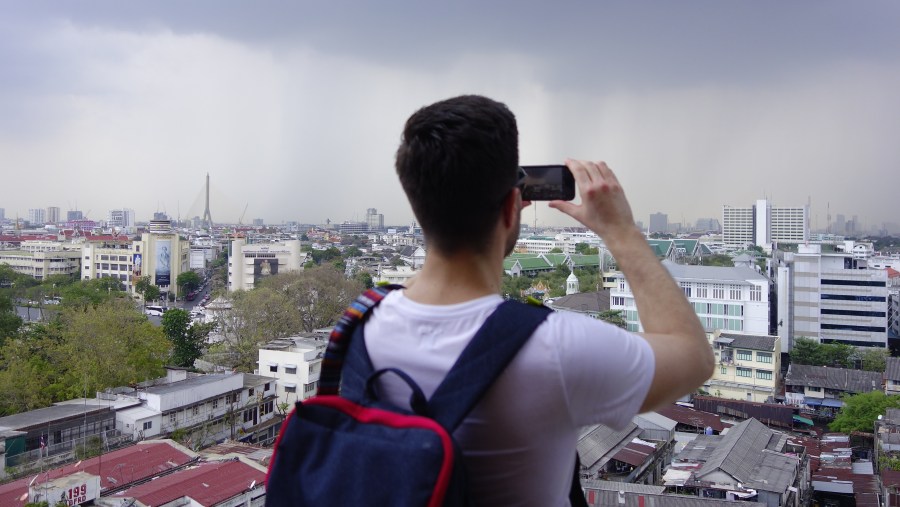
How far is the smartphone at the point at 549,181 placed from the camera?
0.48 m

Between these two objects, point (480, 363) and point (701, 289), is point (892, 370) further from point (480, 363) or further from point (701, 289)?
point (480, 363)

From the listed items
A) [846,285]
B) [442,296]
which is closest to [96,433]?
[442,296]

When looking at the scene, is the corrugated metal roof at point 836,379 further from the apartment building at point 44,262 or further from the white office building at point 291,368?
the apartment building at point 44,262

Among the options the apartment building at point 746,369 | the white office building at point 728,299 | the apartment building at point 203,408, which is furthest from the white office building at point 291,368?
the apartment building at point 746,369

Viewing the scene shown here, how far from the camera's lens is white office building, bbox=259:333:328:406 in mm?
6645

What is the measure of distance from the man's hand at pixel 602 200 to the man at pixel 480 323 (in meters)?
0.03

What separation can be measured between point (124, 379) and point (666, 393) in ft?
22.0

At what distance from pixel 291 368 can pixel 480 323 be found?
6630 mm

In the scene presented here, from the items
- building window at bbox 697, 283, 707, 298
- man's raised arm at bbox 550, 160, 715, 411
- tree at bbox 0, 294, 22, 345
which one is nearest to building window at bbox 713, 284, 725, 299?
building window at bbox 697, 283, 707, 298

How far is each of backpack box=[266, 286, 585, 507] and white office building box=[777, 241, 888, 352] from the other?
11174 millimetres

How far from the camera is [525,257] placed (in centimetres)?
2014

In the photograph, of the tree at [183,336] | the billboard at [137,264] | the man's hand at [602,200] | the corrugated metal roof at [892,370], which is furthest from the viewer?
the billboard at [137,264]

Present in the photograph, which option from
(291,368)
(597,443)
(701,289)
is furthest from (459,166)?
(701,289)

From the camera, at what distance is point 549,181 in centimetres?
48
